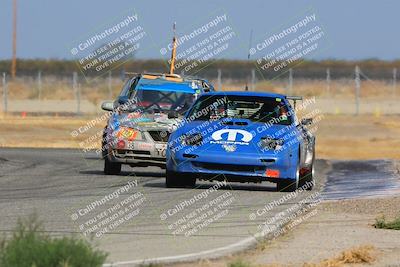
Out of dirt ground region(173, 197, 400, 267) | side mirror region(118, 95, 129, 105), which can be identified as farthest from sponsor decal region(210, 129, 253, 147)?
side mirror region(118, 95, 129, 105)

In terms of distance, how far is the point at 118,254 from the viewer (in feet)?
36.6

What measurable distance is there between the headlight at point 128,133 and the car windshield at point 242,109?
2.00 metres

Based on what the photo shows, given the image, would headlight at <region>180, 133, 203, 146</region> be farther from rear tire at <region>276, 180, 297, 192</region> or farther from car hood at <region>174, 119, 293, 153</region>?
rear tire at <region>276, 180, 297, 192</region>

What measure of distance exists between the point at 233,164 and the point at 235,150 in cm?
20

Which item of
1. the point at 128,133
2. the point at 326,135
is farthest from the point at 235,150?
the point at 326,135

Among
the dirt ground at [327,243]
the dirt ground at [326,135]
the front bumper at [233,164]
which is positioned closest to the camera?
the dirt ground at [327,243]

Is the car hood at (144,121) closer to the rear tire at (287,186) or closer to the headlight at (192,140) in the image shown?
the rear tire at (287,186)

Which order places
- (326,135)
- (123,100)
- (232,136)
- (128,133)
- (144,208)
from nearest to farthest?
(144,208) → (232,136) → (128,133) → (123,100) → (326,135)

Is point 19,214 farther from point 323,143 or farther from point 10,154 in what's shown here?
point 323,143

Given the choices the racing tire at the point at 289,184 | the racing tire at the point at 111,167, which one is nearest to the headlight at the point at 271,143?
the racing tire at the point at 289,184

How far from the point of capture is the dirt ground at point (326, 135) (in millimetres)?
35388

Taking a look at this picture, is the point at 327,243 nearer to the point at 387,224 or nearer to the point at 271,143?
the point at 387,224

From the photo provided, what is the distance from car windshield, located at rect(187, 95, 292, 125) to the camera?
63.0ft

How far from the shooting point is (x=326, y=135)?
136 feet
